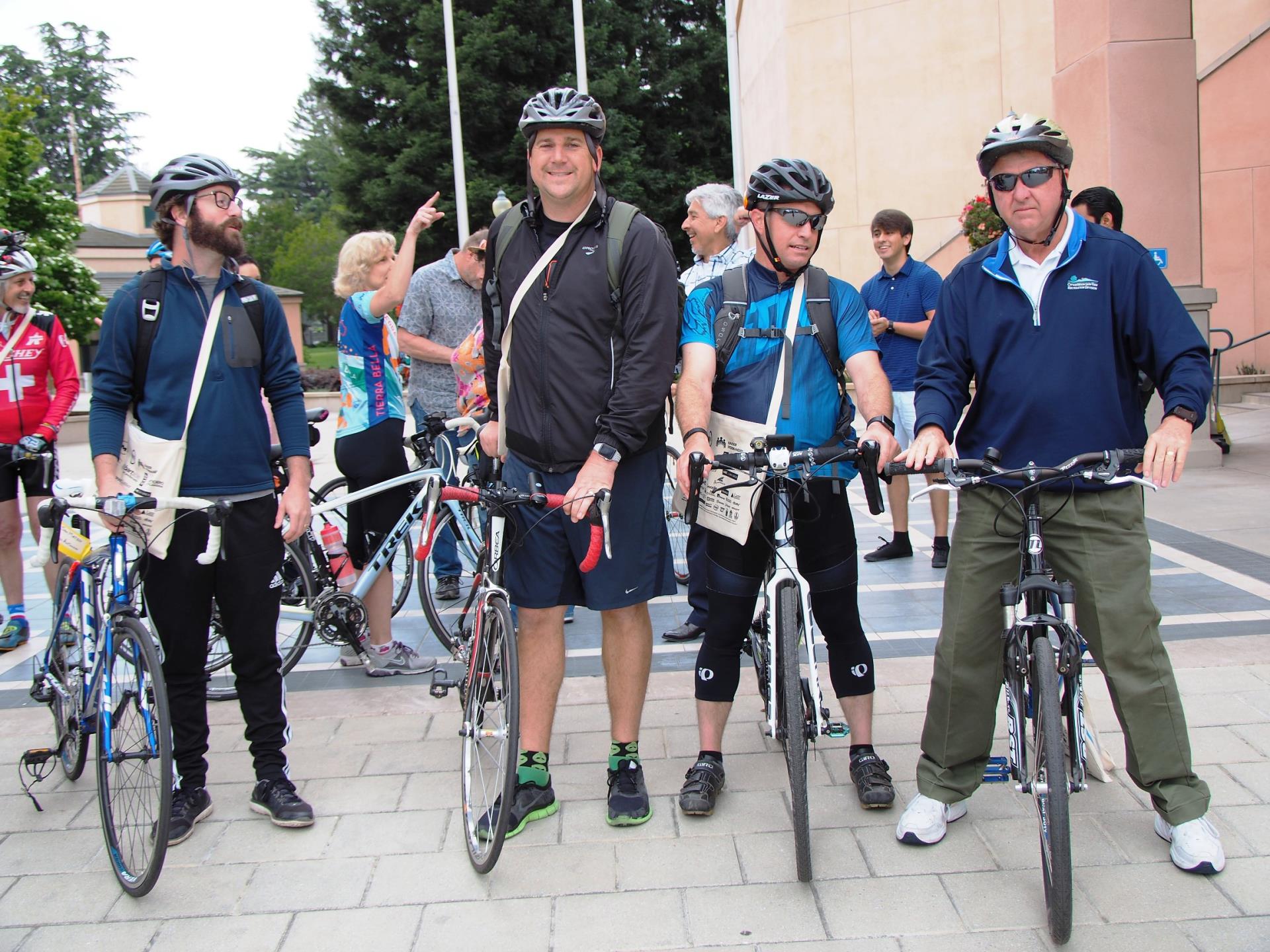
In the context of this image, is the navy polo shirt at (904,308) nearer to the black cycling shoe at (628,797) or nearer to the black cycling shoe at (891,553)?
the black cycling shoe at (891,553)

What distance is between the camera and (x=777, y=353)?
12.1 ft

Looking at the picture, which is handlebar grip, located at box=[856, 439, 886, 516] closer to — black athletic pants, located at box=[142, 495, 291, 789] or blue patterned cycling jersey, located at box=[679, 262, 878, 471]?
blue patterned cycling jersey, located at box=[679, 262, 878, 471]

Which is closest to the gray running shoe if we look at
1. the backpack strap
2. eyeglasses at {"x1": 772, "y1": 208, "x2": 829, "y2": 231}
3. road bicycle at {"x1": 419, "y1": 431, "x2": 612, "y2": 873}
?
road bicycle at {"x1": 419, "y1": 431, "x2": 612, "y2": 873}

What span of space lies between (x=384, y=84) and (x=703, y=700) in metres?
31.0

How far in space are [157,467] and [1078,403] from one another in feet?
8.92

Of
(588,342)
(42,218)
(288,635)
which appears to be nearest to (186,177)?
(588,342)

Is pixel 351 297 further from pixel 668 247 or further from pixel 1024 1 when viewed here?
pixel 1024 1

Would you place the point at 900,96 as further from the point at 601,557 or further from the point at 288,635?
the point at 601,557

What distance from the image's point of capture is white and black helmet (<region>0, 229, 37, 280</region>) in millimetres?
5711

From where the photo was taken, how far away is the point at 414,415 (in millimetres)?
6934

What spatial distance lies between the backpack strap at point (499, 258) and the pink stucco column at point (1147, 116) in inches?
307

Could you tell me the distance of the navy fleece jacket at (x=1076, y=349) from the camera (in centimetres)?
320

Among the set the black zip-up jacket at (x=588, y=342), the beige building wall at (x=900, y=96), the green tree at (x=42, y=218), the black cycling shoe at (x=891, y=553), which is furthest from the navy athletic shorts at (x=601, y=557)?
the green tree at (x=42, y=218)

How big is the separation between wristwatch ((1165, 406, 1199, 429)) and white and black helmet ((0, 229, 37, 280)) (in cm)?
510
